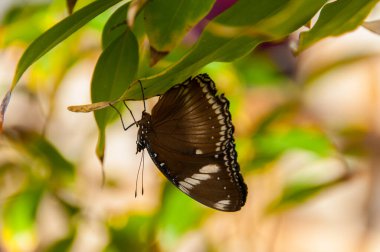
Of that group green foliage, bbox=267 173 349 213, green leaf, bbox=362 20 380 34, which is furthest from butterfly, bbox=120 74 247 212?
green foliage, bbox=267 173 349 213

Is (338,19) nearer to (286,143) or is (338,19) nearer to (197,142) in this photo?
(197,142)

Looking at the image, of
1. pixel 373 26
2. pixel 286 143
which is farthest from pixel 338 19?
pixel 286 143

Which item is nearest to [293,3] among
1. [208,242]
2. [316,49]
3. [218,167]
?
[218,167]

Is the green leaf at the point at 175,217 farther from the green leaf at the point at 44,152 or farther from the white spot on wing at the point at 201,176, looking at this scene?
the white spot on wing at the point at 201,176

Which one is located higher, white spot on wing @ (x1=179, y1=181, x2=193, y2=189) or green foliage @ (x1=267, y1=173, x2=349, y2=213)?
white spot on wing @ (x1=179, y1=181, x2=193, y2=189)

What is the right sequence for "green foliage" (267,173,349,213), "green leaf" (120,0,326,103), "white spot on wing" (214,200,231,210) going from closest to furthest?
"green leaf" (120,0,326,103)
"white spot on wing" (214,200,231,210)
"green foliage" (267,173,349,213)

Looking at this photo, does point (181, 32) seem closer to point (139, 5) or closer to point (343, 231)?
point (139, 5)

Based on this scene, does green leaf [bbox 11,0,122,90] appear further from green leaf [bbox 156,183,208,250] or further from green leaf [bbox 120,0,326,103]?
green leaf [bbox 156,183,208,250]
